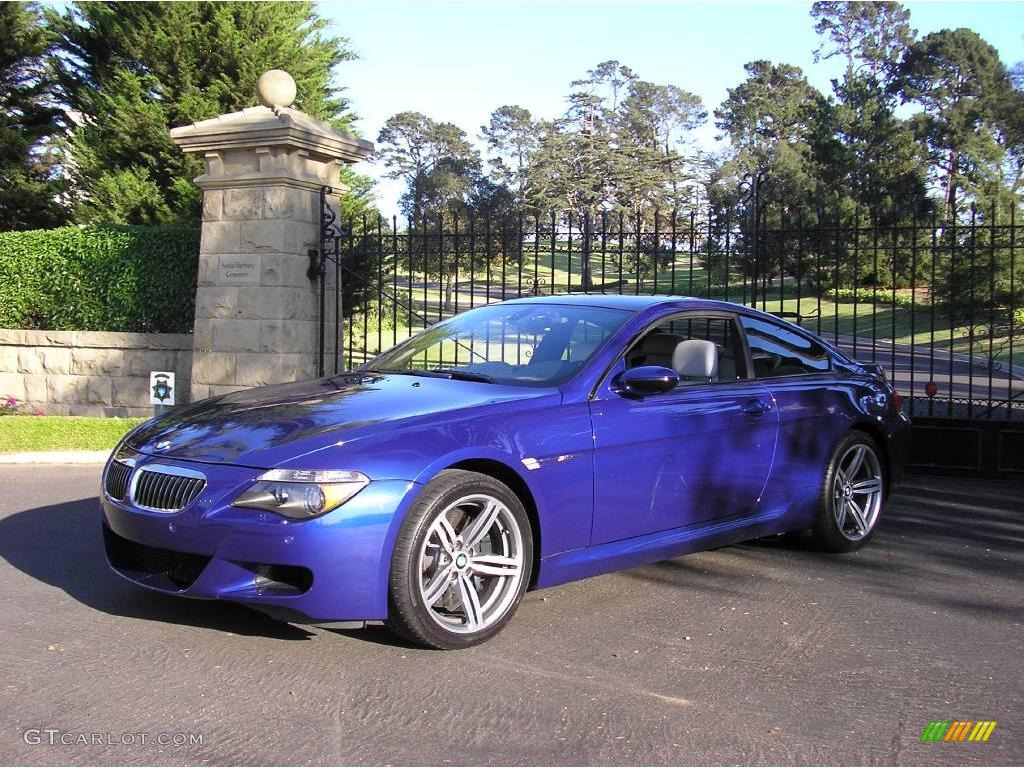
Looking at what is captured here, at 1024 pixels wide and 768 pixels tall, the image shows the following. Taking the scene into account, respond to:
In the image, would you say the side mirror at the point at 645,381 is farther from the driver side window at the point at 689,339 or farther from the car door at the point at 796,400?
the car door at the point at 796,400

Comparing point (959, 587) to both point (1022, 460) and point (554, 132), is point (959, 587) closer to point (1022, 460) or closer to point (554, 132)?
point (1022, 460)

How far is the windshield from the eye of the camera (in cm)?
491

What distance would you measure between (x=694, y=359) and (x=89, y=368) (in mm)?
9009

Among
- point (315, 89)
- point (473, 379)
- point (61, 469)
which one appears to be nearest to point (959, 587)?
point (473, 379)

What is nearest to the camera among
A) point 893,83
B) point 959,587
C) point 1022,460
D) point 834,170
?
point 959,587

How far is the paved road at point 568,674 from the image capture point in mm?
3252

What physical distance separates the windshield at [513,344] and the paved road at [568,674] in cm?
115

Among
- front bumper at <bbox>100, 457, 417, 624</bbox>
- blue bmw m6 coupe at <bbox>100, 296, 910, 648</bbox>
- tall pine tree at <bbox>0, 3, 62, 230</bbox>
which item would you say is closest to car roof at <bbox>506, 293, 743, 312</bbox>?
blue bmw m6 coupe at <bbox>100, 296, 910, 648</bbox>

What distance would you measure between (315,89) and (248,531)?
12644 mm

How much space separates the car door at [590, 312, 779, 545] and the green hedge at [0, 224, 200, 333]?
7.84 m

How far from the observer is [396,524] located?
12.7 ft

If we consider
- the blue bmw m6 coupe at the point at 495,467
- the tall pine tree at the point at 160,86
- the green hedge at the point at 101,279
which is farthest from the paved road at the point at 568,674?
the tall pine tree at the point at 160,86

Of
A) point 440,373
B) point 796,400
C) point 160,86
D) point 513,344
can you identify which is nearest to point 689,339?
point 796,400

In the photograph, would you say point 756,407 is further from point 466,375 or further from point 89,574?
point 89,574
